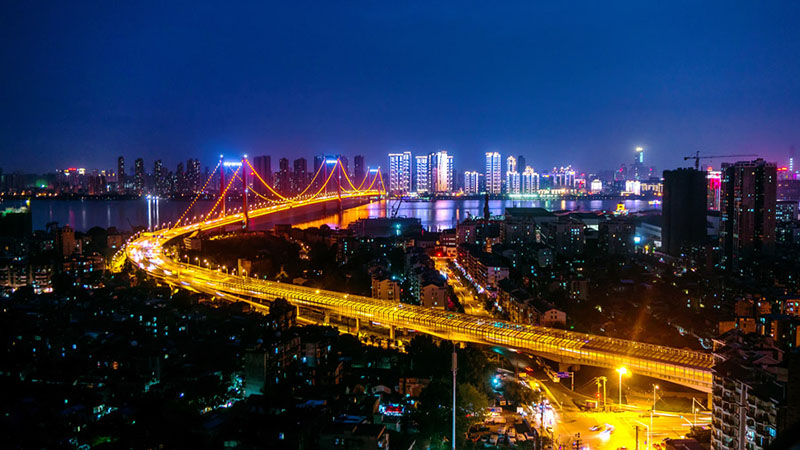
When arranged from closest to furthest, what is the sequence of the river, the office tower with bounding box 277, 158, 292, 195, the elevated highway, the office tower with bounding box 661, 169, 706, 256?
the elevated highway < the office tower with bounding box 661, 169, 706, 256 < the river < the office tower with bounding box 277, 158, 292, 195

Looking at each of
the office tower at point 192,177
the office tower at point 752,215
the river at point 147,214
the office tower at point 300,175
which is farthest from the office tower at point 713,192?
the office tower at point 192,177

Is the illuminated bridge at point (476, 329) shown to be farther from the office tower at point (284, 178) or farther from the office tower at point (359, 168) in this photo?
the office tower at point (359, 168)

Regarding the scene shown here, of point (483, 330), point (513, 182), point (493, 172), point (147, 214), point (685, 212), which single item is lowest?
point (483, 330)

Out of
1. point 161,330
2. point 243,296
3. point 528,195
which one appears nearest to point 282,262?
point 243,296

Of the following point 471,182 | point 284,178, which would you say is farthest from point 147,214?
point 471,182

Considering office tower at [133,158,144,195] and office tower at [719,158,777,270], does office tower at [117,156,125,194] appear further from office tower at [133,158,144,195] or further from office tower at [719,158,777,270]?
office tower at [719,158,777,270]

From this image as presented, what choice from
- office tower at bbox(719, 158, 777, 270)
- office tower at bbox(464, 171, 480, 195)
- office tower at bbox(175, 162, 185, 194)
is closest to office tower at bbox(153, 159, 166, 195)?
office tower at bbox(175, 162, 185, 194)

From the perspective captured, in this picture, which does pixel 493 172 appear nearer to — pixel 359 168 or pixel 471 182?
pixel 471 182
